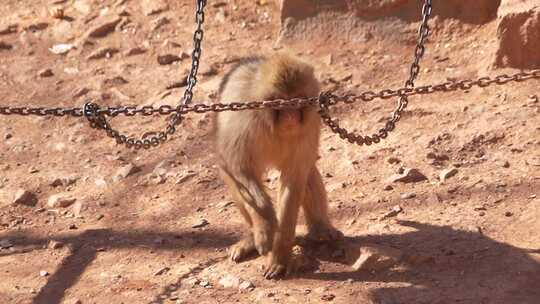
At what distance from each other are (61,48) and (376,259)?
470 cm

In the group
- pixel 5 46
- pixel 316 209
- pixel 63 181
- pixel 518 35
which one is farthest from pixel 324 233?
pixel 5 46

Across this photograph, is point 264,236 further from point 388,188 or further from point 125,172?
point 125,172

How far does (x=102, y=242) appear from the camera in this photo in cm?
605

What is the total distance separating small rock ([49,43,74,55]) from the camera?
29.1ft

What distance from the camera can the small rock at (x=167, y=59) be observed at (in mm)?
8484

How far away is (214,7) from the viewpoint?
9047 mm

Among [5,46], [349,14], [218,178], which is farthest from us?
[5,46]

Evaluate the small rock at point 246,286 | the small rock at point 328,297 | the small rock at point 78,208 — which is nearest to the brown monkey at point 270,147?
the small rock at point 246,286

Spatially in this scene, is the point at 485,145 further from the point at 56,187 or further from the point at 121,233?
the point at 56,187

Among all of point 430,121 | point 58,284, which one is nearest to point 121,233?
point 58,284

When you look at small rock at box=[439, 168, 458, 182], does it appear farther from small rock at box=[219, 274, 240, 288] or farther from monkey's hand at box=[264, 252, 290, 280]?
small rock at box=[219, 274, 240, 288]

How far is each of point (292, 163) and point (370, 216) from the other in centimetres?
91

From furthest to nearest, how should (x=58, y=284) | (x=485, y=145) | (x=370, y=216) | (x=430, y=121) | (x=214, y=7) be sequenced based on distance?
1. (x=214, y=7)
2. (x=430, y=121)
3. (x=485, y=145)
4. (x=370, y=216)
5. (x=58, y=284)

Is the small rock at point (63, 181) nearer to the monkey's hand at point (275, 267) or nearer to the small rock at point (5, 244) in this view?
the small rock at point (5, 244)
